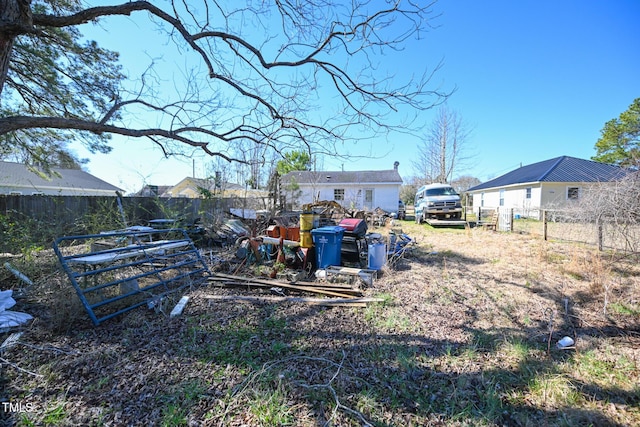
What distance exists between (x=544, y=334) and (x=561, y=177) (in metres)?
20.6

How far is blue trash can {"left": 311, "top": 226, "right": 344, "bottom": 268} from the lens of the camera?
532cm

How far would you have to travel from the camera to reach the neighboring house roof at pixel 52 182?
17.8 metres

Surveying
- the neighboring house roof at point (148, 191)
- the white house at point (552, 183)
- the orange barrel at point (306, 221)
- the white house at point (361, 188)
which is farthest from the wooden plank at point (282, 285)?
the white house at point (552, 183)

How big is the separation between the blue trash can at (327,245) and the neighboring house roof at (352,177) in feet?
52.0

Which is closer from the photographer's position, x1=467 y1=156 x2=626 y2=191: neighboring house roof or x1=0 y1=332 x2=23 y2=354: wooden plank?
x1=0 y1=332 x2=23 y2=354: wooden plank

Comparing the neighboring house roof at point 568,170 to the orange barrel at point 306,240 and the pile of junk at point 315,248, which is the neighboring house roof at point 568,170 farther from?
the orange barrel at point 306,240

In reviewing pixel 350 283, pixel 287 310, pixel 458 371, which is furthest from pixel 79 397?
pixel 350 283

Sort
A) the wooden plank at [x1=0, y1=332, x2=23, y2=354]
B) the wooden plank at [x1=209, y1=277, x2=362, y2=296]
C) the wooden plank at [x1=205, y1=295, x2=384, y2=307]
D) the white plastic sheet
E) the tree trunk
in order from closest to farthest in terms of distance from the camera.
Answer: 1. the wooden plank at [x1=0, y1=332, x2=23, y2=354]
2. the white plastic sheet
3. the tree trunk
4. the wooden plank at [x1=205, y1=295, x2=384, y2=307]
5. the wooden plank at [x1=209, y1=277, x2=362, y2=296]

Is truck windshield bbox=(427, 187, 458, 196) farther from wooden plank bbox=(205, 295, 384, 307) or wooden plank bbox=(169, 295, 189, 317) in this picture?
wooden plank bbox=(169, 295, 189, 317)

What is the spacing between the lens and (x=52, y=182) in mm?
20359

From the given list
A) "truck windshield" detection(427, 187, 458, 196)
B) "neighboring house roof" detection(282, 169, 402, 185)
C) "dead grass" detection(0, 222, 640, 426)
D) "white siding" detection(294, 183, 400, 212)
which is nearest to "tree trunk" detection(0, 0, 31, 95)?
"dead grass" detection(0, 222, 640, 426)

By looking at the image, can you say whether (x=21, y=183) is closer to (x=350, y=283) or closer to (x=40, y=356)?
(x=40, y=356)

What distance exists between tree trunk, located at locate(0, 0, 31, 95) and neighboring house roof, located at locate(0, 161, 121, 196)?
44.7 feet

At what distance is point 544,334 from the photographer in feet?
10.2
